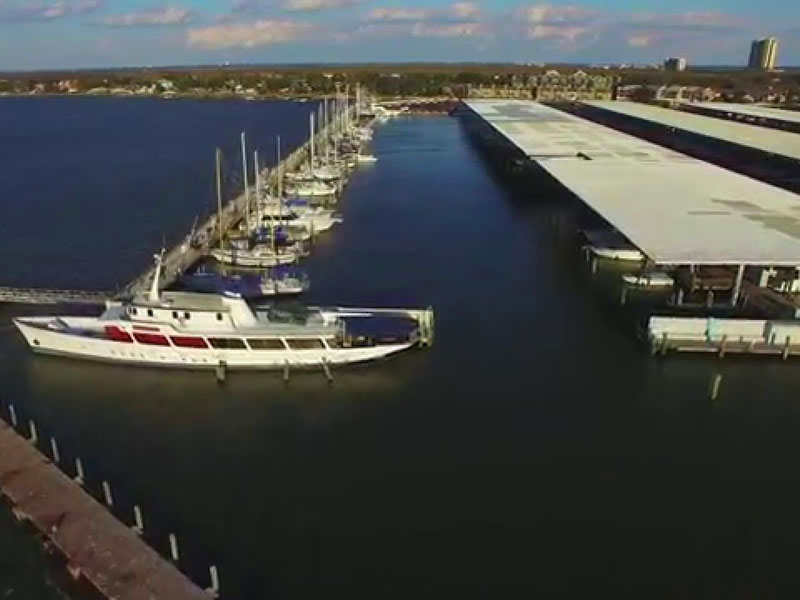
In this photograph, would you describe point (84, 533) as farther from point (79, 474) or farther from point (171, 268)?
point (171, 268)

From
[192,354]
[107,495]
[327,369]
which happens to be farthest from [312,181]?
[107,495]

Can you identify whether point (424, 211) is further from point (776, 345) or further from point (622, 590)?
point (622, 590)

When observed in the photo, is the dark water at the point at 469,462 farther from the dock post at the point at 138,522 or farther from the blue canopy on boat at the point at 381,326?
the blue canopy on boat at the point at 381,326

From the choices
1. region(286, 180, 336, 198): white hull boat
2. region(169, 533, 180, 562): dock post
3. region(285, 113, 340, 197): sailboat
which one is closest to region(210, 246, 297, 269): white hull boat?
region(286, 180, 336, 198): white hull boat

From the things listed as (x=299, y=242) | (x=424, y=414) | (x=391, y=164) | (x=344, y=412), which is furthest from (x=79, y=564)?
(x=391, y=164)

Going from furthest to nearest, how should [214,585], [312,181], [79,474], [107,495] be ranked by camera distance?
[312,181]
[79,474]
[107,495]
[214,585]
